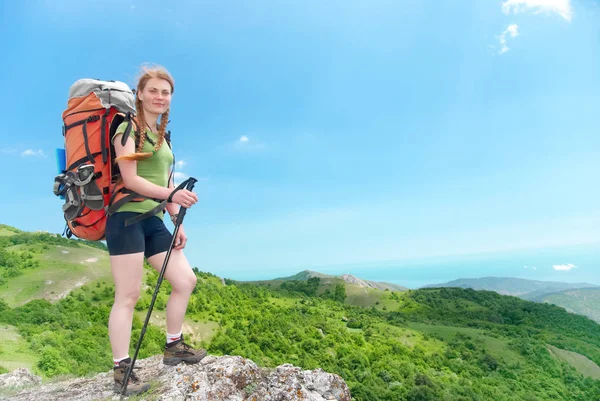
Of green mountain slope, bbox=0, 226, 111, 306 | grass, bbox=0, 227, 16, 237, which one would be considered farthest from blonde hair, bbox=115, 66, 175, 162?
grass, bbox=0, 227, 16, 237

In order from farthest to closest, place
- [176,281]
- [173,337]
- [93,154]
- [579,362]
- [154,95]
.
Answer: [579,362] → [173,337] → [176,281] → [154,95] → [93,154]

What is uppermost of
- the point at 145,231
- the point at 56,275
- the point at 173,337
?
the point at 145,231

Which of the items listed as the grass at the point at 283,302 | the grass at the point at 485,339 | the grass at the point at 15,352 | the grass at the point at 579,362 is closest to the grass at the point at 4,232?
the grass at the point at 283,302

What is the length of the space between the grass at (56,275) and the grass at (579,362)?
103857 millimetres

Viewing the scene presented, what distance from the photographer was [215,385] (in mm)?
4750

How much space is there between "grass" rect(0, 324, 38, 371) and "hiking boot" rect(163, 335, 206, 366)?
937 inches

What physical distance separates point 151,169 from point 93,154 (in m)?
0.65

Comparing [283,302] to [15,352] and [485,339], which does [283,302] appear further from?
[15,352]

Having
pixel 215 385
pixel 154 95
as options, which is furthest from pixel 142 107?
pixel 215 385

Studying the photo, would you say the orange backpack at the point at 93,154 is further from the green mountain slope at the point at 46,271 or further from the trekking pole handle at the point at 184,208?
the green mountain slope at the point at 46,271

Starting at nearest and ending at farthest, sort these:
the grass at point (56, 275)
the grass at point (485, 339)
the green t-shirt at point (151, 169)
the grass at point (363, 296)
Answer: the green t-shirt at point (151, 169) < the grass at point (56, 275) < the grass at point (485, 339) < the grass at point (363, 296)

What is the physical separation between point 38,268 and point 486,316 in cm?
12968

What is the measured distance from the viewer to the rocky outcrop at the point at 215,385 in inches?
182

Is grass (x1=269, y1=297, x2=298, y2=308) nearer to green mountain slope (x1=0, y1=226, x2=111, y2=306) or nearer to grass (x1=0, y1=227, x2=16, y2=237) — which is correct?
green mountain slope (x1=0, y1=226, x2=111, y2=306)
